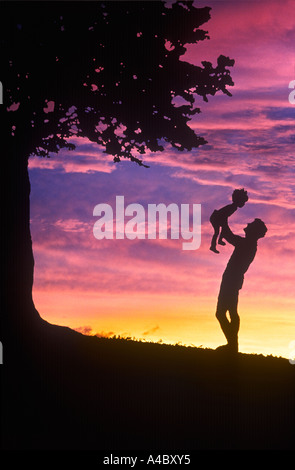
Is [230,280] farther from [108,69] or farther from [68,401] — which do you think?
[108,69]

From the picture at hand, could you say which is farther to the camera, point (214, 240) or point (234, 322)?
point (234, 322)

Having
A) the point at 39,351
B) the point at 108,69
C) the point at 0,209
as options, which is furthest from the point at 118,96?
the point at 39,351

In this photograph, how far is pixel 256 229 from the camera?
15891 millimetres

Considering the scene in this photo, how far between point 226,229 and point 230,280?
1281mm

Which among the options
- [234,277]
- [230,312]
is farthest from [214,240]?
[230,312]

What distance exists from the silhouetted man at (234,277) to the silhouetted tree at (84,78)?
A: 5365 millimetres

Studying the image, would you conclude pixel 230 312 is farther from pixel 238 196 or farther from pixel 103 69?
pixel 103 69

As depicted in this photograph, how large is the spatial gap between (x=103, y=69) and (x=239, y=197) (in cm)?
628

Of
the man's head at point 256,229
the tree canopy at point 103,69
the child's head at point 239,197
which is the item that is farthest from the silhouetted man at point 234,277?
the tree canopy at point 103,69

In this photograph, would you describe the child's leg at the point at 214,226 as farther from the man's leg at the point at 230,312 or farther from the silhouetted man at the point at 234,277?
the man's leg at the point at 230,312

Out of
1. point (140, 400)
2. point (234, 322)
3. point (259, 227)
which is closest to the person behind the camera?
point (140, 400)

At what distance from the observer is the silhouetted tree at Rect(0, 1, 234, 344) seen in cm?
1809

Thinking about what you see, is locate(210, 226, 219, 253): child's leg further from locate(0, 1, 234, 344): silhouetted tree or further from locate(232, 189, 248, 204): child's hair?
locate(0, 1, 234, 344): silhouetted tree
